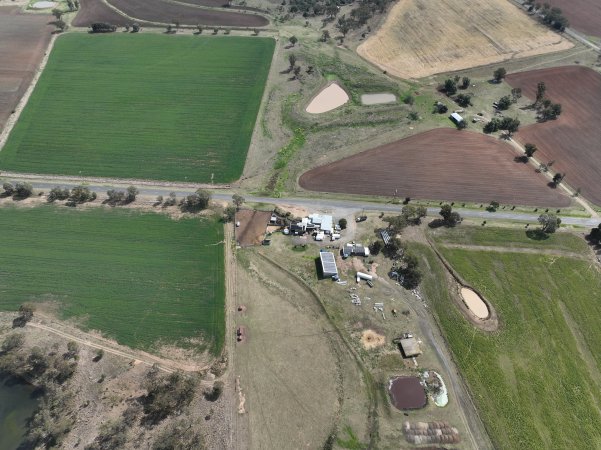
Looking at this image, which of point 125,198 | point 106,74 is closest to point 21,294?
point 125,198

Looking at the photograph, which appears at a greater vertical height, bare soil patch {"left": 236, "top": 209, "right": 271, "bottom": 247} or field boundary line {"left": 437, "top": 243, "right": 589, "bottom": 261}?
field boundary line {"left": 437, "top": 243, "right": 589, "bottom": 261}

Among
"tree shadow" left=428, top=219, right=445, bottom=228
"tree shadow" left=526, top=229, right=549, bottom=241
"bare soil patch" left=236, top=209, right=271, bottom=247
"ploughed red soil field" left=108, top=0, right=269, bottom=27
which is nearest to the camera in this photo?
"bare soil patch" left=236, top=209, right=271, bottom=247

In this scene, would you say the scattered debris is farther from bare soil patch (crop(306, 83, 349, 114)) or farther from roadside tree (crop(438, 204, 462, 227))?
bare soil patch (crop(306, 83, 349, 114))

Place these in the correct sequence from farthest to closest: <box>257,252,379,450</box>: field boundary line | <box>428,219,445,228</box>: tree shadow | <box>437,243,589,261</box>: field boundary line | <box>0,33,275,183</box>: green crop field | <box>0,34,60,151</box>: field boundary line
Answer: <box>0,34,60,151</box>: field boundary line, <box>0,33,275,183</box>: green crop field, <box>428,219,445,228</box>: tree shadow, <box>437,243,589,261</box>: field boundary line, <box>257,252,379,450</box>: field boundary line

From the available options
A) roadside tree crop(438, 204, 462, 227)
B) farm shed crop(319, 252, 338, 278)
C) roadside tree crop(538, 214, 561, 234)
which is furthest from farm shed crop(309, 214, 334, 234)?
roadside tree crop(538, 214, 561, 234)

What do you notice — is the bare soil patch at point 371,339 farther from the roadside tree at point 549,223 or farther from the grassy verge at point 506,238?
the roadside tree at point 549,223

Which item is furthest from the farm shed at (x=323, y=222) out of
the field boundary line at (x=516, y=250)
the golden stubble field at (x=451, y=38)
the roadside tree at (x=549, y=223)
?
the golden stubble field at (x=451, y=38)
